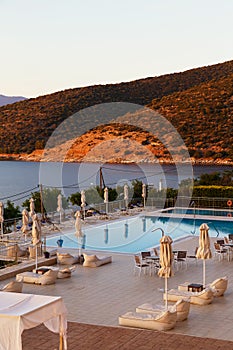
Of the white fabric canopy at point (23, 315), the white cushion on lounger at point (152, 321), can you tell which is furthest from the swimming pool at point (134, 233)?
the white fabric canopy at point (23, 315)

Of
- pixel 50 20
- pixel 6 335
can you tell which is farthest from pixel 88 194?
pixel 6 335

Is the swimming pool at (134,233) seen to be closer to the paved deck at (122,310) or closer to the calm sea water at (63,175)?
the paved deck at (122,310)

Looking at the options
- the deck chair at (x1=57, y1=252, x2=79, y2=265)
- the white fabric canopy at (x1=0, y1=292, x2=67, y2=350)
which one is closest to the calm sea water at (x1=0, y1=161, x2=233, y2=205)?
the deck chair at (x1=57, y1=252, x2=79, y2=265)

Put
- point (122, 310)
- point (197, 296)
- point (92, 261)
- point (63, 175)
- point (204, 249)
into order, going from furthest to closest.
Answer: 1. point (63, 175)
2. point (92, 261)
3. point (204, 249)
4. point (197, 296)
5. point (122, 310)

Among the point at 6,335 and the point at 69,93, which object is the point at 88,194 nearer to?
the point at 6,335

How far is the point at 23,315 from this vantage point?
6.99 meters

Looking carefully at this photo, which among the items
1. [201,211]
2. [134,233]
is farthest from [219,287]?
[201,211]

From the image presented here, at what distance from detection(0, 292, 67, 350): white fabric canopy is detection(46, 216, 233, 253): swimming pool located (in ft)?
33.7

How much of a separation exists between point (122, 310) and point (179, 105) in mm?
47410

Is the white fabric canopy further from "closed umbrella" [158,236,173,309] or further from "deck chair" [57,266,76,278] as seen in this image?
"deck chair" [57,266,76,278]

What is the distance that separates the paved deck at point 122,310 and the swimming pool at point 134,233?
2.93m

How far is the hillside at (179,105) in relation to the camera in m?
55.9

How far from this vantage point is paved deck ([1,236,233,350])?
916cm

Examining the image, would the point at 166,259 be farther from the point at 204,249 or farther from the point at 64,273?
the point at 64,273
